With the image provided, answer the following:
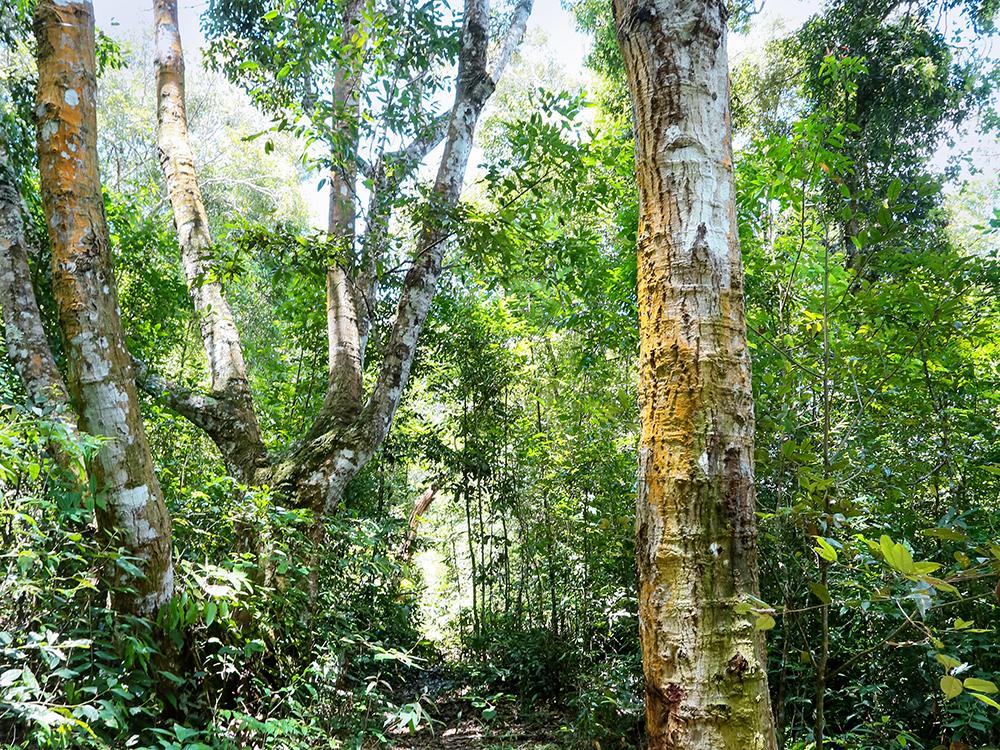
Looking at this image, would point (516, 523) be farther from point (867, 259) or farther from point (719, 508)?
point (719, 508)

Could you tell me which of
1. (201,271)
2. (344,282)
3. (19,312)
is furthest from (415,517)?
(19,312)

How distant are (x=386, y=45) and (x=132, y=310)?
2948mm

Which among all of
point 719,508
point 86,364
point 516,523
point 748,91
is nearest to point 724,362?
point 719,508

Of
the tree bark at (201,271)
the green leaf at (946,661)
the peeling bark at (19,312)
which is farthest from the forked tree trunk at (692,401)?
the tree bark at (201,271)

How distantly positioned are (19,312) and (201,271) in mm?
1075

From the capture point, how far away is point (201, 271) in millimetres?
3709

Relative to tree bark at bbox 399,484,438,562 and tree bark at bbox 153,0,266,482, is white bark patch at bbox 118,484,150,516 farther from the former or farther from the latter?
tree bark at bbox 399,484,438,562

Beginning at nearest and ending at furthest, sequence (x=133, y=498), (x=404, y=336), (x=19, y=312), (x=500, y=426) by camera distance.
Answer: (x=133, y=498)
(x=19, y=312)
(x=404, y=336)
(x=500, y=426)

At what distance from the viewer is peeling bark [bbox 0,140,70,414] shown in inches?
106

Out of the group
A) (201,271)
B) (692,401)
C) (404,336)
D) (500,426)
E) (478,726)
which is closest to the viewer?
(692,401)

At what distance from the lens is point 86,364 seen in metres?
2.27

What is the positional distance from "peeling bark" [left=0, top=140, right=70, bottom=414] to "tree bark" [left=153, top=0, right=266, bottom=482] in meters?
0.86

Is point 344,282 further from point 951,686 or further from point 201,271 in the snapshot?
point 951,686

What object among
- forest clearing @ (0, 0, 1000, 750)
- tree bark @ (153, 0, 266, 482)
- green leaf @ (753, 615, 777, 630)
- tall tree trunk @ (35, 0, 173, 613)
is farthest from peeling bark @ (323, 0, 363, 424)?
green leaf @ (753, 615, 777, 630)
